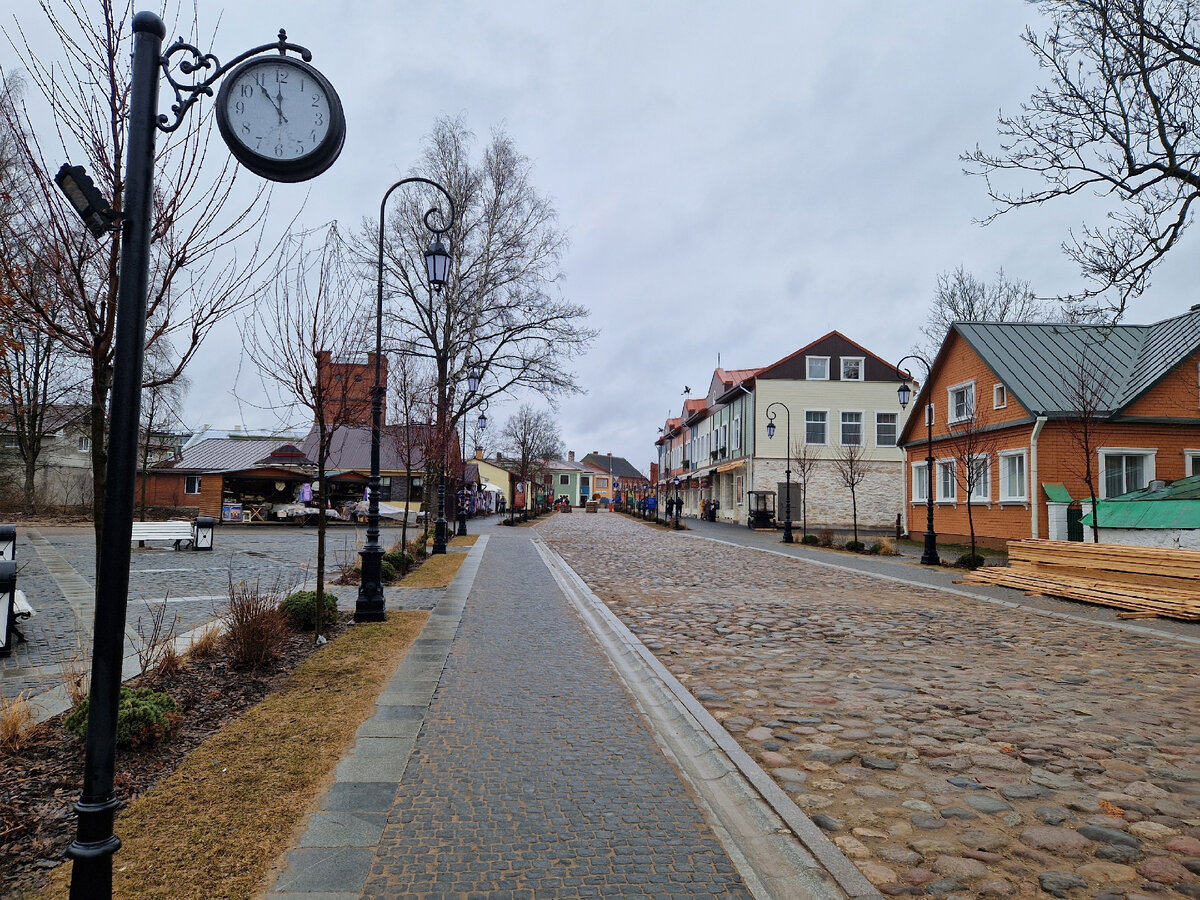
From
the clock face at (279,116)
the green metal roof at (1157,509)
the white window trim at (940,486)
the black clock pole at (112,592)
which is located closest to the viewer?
the black clock pole at (112,592)

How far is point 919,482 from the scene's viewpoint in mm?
31484

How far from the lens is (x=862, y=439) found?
4556cm

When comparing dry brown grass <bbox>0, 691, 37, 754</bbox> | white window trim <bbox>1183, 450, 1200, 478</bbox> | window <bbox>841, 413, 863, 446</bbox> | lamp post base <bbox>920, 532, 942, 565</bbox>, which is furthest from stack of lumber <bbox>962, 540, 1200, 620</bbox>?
window <bbox>841, 413, 863, 446</bbox>

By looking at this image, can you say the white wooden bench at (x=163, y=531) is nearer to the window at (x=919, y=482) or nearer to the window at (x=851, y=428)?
the window at (x=919, y=482)

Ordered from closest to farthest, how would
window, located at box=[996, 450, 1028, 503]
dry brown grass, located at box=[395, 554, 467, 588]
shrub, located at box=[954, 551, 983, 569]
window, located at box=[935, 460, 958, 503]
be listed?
1. dry brown grass, located at box=[395, 554, 467, 588]
2. shrub, located at box=[954, 551, 983, 569]
3. window, located at box=[996, 450, 1028, 503]
4. window, located at box=[935, 460, 958, 503]

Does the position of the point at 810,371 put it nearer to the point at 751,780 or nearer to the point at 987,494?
the point at 987,494

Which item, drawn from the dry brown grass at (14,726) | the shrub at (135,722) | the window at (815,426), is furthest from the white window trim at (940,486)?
the dry brown grass at (14,726)

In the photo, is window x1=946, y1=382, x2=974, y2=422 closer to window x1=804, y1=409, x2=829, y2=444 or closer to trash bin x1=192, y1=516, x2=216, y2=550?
window x1=804, y1=409, x2=829, y2=444

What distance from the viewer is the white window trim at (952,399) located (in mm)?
27828

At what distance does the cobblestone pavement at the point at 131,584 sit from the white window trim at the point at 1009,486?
1940 cm

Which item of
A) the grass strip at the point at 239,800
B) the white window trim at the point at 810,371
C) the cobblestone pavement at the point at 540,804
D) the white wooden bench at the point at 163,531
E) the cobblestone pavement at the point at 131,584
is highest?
the white window trim at the point at 810,371

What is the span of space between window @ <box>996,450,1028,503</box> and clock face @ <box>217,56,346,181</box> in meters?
24.9

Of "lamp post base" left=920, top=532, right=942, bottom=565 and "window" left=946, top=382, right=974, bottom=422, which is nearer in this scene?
"lamp post base" left=920, top=532, right=942, bottom=565

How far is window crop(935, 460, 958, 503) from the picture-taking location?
28438 mm
